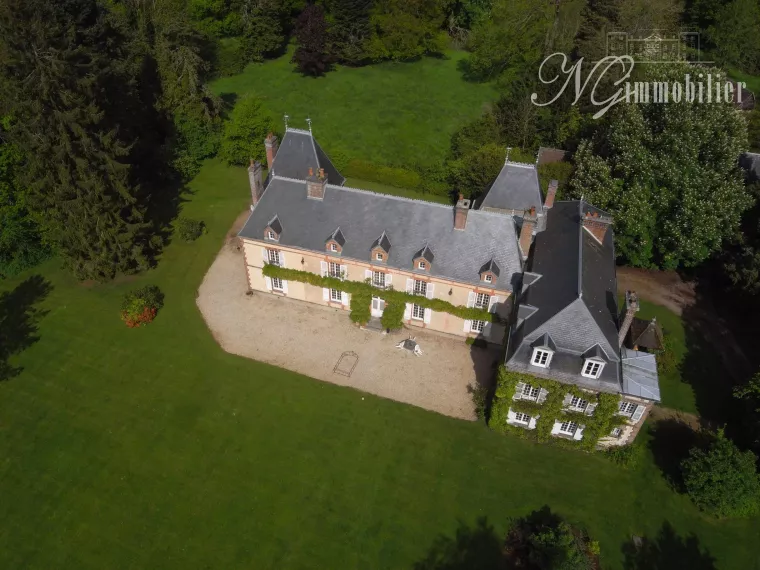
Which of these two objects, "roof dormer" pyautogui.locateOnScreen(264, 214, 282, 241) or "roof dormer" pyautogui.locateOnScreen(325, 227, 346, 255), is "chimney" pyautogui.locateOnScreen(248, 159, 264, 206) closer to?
"roof dormer" pyautogui.locateOnScreen(264, 214, 282, 241)

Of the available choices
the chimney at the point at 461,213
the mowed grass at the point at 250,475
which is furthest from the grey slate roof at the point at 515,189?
the mowed grass at the point at 250,475

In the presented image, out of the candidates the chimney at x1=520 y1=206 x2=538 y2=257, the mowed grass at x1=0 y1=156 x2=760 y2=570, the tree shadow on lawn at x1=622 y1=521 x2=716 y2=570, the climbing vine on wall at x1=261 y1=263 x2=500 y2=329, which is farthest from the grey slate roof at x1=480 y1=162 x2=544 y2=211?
the tree shadow on lawn at x1=622 y1=521 x2=716 y2=570

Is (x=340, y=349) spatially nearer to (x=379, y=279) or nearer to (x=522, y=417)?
(x=379, y=279)

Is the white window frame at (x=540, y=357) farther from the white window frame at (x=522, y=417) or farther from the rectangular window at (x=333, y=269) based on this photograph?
the rectangular window at (x=333, y=269)

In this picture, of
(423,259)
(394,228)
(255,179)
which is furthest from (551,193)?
(255,179)

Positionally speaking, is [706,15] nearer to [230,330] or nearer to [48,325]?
[230,330]

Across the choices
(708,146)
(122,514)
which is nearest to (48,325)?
(122,514)
